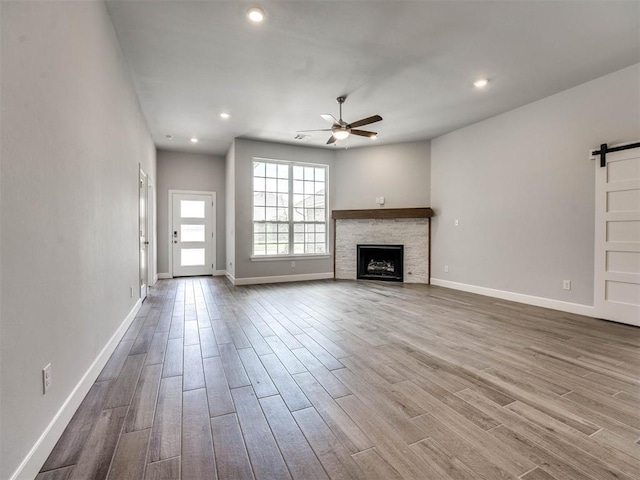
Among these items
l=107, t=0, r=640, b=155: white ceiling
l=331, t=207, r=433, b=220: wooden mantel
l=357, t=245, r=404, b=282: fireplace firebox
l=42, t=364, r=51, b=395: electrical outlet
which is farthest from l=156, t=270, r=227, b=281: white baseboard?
l=42, t=364, r=51, b=395: electrical outlet

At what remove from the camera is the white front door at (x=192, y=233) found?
7.14 meters

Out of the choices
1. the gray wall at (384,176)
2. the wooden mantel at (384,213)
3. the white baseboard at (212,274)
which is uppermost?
the gray wall at (384,176)

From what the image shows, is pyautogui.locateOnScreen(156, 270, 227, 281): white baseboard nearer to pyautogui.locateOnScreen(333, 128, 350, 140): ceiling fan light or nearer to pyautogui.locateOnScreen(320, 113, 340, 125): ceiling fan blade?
pyautogui.locateOnScreen(333, 128, 350, 140): ceiling fan light

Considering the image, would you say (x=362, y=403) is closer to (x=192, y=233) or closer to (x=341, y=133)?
(x=341, y=133)

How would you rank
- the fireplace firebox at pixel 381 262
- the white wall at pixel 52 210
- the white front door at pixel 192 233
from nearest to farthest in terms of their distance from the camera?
1. the white wall at pixel 52 210
2. the fireplace firebox at pixel 381 262
3. the white front door at pixel 192 233

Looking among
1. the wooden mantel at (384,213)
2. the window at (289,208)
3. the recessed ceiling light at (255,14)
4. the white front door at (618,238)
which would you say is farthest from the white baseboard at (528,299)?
the recessed ceiling light at (255,14)

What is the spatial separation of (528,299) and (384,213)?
9.82ft

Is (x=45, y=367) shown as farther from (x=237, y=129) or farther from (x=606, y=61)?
(x=606, y=61)

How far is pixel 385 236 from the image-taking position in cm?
664

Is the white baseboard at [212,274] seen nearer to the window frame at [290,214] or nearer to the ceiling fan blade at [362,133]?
the window frame at [290,214]

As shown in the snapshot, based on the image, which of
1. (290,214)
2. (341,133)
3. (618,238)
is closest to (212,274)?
(290,214)

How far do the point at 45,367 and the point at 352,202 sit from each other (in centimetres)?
599

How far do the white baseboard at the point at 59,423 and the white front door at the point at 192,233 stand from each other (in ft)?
15.7

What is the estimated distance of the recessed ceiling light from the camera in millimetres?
2562
